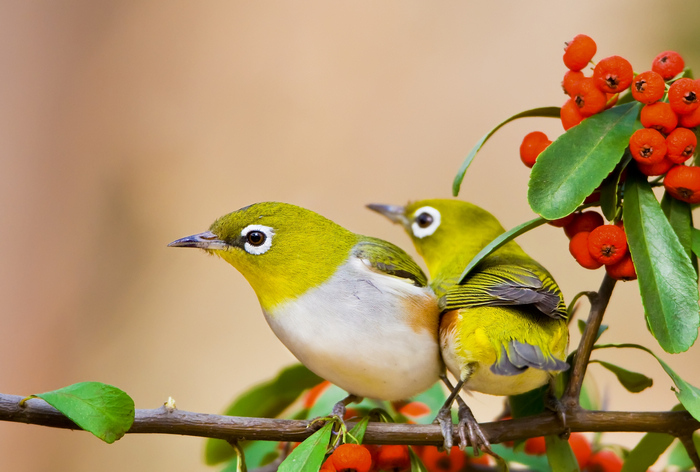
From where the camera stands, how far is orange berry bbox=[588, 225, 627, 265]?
3.48 feet

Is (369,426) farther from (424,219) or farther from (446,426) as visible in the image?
(424,219)

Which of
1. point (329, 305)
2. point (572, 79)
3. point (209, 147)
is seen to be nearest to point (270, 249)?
point (329, 305)

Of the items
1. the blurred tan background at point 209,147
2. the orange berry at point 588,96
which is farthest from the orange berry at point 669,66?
the blurred tan background at point 209,147

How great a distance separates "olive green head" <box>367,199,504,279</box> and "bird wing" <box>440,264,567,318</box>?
12cm

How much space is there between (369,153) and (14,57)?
2.01 meters

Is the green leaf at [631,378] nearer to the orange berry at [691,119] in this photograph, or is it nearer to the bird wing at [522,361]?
the bird wing at [522,361]

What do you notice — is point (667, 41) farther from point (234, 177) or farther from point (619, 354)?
point (234, 177)

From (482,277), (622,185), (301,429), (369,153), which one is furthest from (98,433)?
(369,153)

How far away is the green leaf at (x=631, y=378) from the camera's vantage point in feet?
4.05

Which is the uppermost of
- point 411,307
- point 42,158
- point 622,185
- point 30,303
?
point 42,158

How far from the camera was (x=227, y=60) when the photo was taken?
3.90 m

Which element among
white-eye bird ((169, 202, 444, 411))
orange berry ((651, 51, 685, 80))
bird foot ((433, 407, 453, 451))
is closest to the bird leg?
white-eye bird ((169, 202, 444, 411))

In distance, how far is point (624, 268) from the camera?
1.08m

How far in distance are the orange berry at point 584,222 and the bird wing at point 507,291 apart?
107mm
